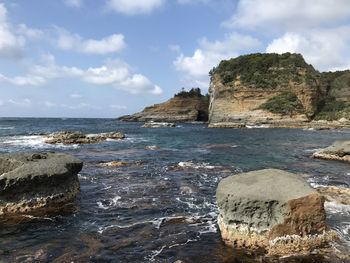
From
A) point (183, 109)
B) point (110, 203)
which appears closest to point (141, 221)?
point (110, 203)

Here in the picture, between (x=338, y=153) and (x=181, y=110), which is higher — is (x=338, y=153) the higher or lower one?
the lower one

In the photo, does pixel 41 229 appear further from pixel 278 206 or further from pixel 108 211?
pixel 278 206

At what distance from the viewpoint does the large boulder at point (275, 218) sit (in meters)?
10.4

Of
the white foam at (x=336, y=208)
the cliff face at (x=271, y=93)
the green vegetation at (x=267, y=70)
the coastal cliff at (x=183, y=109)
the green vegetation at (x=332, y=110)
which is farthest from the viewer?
the coastal cliff at (x=183, y=109)

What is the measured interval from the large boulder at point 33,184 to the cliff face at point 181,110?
320 ft

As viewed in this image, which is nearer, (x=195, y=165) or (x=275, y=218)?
(x=275, y=218)

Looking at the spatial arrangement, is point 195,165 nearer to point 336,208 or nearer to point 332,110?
point 336,208

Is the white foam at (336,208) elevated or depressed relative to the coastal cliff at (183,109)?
depressed

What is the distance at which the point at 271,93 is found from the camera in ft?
289

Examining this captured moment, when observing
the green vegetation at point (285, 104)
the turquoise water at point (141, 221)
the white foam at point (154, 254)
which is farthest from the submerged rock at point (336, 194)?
the green vegetation at point (285, 104)

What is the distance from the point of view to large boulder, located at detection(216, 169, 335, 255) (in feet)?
34.1

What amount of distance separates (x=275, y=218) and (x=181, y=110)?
106325 mm

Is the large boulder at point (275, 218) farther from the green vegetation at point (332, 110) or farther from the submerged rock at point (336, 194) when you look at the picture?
the green vegetation at point (332, 110)

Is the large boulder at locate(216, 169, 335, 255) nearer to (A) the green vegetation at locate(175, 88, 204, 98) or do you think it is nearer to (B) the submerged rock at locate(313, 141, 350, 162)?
(B) the submerged rock at locate(313, 141, 350, 162)
